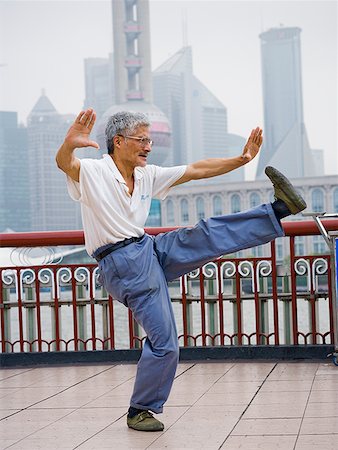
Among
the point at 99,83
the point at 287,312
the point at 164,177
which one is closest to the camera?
the point at 164,177

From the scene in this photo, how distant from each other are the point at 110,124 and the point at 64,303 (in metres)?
2.21

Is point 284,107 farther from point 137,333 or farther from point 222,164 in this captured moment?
point 222,164

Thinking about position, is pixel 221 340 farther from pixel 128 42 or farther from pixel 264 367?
pixel 128 42

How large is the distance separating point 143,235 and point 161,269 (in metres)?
0.15

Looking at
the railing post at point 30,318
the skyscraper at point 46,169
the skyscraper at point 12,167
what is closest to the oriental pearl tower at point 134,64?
the skyscraper at point 46,169

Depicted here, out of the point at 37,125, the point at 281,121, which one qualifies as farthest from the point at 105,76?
the point at 281,121

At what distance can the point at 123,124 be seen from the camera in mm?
3441

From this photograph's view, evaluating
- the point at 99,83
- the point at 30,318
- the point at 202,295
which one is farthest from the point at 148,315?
the point at 99,83

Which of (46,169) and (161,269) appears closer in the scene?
(161,269)

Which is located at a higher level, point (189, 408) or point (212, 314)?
point (212, 314)

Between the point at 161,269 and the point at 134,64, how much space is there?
3975 inches

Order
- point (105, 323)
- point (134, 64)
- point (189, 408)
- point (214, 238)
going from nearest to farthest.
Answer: point (214, 238)
point (189, 408)
point (105, 323)
point (134, 64)

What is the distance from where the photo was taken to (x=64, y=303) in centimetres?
548

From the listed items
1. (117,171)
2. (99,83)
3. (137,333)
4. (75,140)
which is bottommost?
(137,333)
